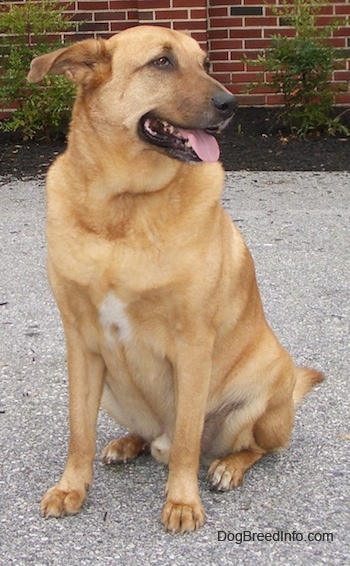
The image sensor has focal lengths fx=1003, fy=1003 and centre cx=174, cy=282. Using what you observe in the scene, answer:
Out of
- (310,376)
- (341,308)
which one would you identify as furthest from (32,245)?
(310,376)

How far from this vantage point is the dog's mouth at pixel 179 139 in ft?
11.1

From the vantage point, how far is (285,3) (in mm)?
9234

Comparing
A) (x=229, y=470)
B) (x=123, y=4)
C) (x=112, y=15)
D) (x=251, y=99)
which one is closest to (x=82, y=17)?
(x=112, y=15)

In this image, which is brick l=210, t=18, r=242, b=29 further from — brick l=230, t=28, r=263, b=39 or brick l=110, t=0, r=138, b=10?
brick l=110, t=0, r=138, b=10

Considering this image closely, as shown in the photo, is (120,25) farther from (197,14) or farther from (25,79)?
(25,79)

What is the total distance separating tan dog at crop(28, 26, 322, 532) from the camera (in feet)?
11.0

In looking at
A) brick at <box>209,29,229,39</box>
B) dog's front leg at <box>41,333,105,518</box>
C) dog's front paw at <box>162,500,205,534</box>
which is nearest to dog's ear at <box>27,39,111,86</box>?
dog's front leg at <box>41,333,105,518</box>

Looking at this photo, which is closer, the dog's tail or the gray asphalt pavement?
the gray asphalt pavement

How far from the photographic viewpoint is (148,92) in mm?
3402

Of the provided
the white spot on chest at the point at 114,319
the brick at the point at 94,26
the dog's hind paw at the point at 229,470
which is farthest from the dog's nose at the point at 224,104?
the brick at the point at 94,26

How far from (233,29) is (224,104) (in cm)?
651

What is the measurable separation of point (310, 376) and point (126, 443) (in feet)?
2.90

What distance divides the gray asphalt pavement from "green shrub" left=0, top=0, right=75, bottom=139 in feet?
8.52
